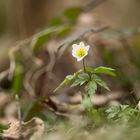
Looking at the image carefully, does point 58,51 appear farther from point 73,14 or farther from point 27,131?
point 27,131

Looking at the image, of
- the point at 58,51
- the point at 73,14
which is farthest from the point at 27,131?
the point at 73,14

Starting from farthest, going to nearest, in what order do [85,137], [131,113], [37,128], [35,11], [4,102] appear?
[35,11] → [4,102] → [37,128] → [131,113] → [85,137]

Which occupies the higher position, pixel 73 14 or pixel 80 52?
pixel 73 14

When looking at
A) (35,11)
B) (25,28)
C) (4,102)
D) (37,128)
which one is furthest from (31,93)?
(35,11)

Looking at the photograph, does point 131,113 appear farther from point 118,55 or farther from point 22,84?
point 118,55

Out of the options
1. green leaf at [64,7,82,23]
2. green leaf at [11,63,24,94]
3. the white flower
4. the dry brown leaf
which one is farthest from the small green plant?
green leaf at [64,7,82,23]

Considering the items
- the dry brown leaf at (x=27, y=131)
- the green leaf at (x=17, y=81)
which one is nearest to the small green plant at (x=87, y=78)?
the dry brown leaf at (x=27, y=131)
